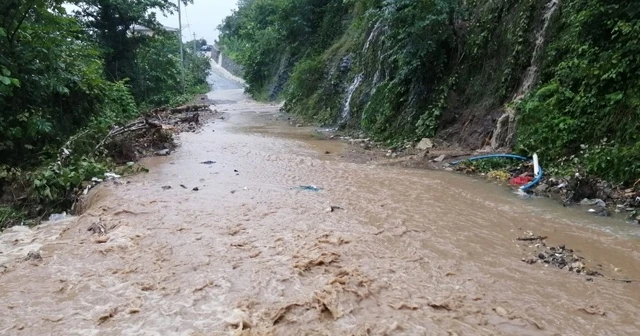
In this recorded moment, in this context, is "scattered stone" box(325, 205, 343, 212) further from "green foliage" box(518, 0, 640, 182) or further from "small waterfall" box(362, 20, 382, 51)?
"small waterfall" box(362, 20, 382, 51)

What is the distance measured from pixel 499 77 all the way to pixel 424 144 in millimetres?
2055

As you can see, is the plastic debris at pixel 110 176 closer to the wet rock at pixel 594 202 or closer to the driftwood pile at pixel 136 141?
the driftwood pile at pixel 136 141

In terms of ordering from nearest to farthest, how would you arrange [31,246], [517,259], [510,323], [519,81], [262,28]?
[510,323] < [517,259] < [31,246] < [519,81] < [262,28]

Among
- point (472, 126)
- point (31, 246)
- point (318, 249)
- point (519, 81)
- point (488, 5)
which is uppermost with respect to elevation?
point (488, 5)

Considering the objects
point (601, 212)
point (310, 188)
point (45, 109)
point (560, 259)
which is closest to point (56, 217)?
point (310, 188)

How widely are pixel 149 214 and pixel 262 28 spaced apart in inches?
1241

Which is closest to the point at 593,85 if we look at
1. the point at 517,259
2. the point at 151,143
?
the point at 517,259

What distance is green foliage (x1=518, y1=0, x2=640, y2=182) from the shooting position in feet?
21.0

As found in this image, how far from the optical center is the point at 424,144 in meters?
10.2

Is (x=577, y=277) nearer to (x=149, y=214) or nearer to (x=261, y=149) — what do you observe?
(x=149, y=214)

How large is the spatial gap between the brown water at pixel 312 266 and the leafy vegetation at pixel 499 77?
1476mm

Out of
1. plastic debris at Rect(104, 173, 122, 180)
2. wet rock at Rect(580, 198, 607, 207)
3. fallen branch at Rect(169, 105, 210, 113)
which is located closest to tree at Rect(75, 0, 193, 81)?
fallen branch at Rect(169, 105, 210, 113)

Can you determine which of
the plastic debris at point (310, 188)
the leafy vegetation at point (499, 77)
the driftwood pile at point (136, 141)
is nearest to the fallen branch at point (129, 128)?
the driftwood pile at point (136, 141)

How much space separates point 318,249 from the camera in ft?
15.0
